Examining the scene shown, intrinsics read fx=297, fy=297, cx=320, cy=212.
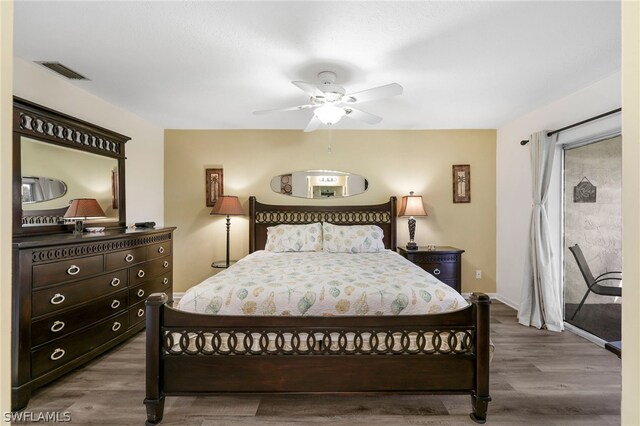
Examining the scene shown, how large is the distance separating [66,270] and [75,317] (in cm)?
39

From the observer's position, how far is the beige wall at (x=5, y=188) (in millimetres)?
678

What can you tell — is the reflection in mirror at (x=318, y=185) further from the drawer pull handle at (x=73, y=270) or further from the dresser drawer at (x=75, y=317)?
the drawer pull handle at (x=73, y=270)

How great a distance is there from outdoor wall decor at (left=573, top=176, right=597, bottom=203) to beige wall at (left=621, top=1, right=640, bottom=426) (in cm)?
338

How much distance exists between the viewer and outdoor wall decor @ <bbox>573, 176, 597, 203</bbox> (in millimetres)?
3260

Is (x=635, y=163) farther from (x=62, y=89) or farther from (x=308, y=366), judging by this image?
(x=62, y=89)

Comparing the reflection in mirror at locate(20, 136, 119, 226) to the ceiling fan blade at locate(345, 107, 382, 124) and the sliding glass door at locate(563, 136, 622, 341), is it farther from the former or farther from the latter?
the sliding glass door at locate(563, 136, 622, 341)

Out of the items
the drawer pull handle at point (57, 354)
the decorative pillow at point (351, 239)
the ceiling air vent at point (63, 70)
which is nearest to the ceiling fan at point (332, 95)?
the decorative pillow at point (351, 239)

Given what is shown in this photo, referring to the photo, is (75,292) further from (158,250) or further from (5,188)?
(5,188)

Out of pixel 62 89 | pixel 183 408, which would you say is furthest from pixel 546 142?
pixel 62 89

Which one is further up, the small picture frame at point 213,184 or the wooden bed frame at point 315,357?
the small picture frame at point 213,184

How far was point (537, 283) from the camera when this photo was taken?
10.9 feet

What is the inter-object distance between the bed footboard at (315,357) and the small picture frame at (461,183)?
2816mm

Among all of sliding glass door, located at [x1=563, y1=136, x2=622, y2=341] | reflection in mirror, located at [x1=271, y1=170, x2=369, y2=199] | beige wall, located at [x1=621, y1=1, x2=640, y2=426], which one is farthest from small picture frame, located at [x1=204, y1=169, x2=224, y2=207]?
sliding glass door, located at [x1=563, y1=136, x2=622, y2=341]

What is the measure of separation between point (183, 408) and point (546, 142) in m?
4.24
